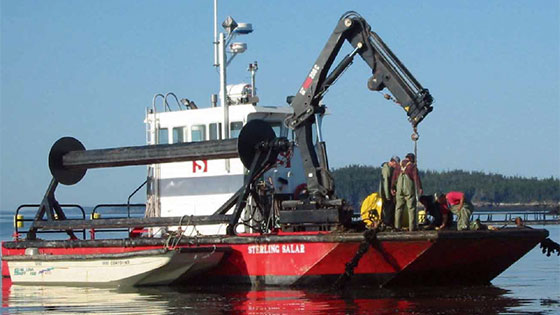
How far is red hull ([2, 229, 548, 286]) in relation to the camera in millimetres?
16812

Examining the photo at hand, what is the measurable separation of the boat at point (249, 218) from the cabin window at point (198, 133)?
3 centimetres

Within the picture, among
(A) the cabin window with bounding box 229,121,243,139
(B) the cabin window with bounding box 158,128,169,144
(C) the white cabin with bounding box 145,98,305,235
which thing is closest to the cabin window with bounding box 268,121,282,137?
(C) the white cabin with bounding box 145,98,305,235

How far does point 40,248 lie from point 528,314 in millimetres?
9926

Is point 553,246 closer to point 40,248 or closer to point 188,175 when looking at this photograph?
point 188,175

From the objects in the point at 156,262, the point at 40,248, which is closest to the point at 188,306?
the point at 156,262

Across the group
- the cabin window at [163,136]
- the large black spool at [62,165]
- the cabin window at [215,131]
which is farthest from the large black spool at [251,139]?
the large black spool at [62,165]

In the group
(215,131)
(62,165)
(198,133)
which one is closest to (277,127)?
(215,131)

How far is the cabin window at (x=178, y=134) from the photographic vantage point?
2081 centimetres

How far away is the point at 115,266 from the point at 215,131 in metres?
3.21

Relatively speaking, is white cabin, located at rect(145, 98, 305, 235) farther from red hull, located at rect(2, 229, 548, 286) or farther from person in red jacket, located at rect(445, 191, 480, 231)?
person in red jacket, located at rect(445, 191, 480, 231)

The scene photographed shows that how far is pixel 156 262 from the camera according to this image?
18.2 metres

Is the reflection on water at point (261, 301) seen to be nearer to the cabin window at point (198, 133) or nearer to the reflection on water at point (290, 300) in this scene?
the reflection on water at point (290, 300)

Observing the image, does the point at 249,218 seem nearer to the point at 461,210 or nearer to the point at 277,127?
A: the point at 277,127

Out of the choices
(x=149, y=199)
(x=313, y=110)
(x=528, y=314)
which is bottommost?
(x=528, y=314)
